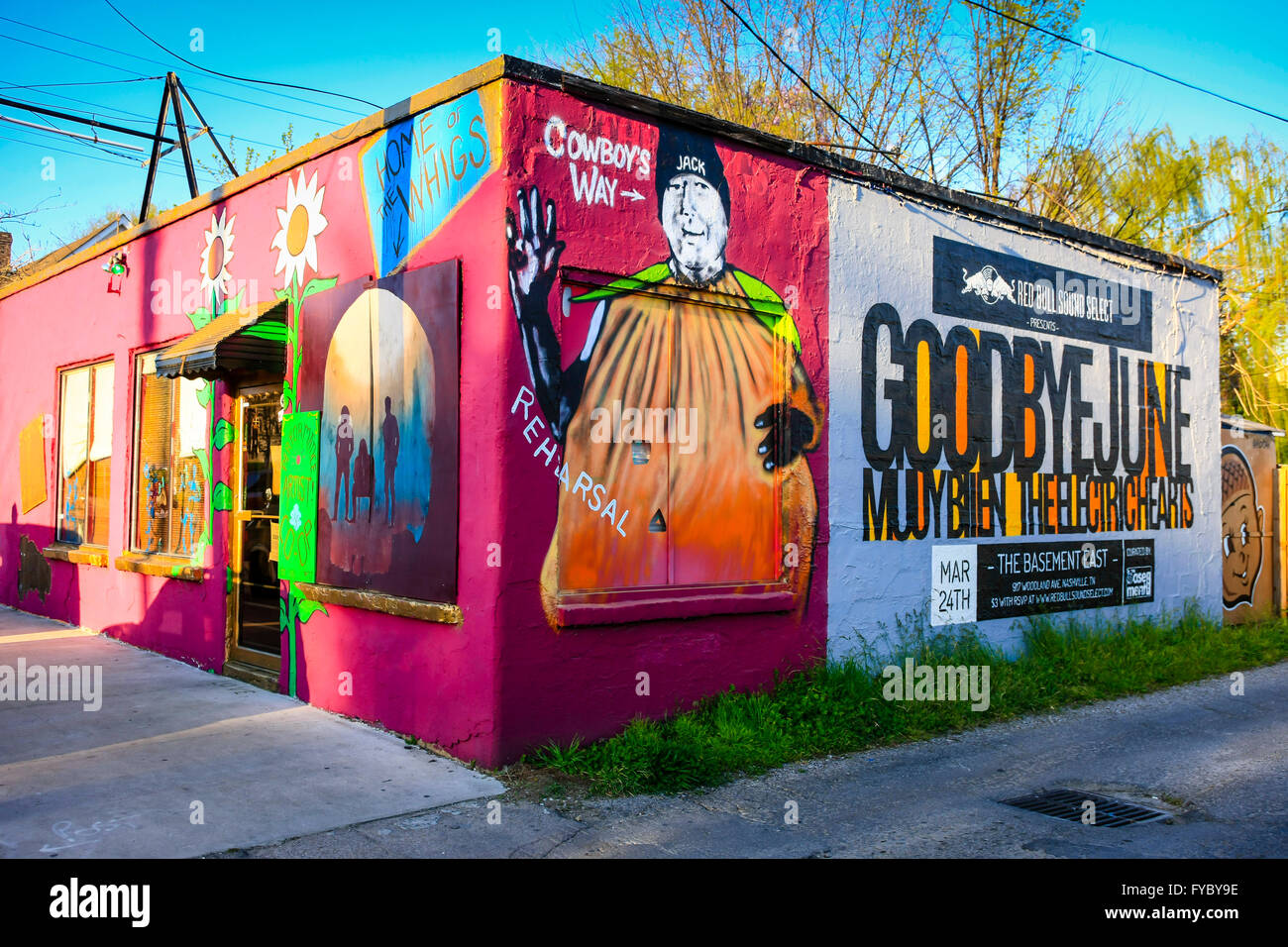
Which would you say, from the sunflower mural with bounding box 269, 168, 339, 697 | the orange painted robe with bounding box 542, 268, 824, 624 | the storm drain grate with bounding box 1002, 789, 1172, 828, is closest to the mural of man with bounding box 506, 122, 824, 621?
the orange painted robe with bounding box 542, 268, 824, 624

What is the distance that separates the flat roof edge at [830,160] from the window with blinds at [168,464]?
4.82m

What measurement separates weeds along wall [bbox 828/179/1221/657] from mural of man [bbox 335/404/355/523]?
377 centimetres

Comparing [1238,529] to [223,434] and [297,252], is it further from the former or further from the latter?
[223,434]

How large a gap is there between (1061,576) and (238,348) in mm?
8030

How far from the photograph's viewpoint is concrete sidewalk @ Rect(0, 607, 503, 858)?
15.9 feet

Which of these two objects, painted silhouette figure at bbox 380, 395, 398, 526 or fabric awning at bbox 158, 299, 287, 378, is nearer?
painted silhouette figure at bbox 380, 395, 398, 526

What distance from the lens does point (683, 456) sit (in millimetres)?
7129

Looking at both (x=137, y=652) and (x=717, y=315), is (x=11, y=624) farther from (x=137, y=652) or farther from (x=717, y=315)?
(x=717, y=315)

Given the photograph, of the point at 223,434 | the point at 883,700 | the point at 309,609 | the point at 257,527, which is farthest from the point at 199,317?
the point at 883,700

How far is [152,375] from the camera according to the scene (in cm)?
1019

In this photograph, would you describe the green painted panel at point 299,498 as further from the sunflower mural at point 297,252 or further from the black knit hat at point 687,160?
the black knit hat at point 687,160

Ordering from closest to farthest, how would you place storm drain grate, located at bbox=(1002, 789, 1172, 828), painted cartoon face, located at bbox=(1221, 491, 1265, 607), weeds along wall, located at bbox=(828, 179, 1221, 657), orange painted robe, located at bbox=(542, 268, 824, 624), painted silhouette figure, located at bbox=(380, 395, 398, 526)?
storm drain grate, located at bbox=(1002, 789, 1172, 828)
orange painted robe, located at bbox=(542, 268, 824, 624)
painted silhouette figure, located at bbox=(380, 395, 398, 526)
weeds along wall, located at bbox=(828, 179, 1221, 657)
painted cartoon face, located at bbox=(1221, 491, 1265, 607)

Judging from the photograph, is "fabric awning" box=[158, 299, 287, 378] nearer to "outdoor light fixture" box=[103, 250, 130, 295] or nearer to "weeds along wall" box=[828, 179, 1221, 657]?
"outdoor light fixture" box=[103, 250, 130, 295]
